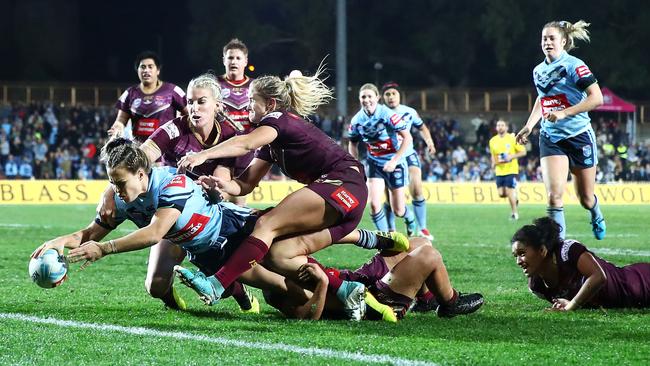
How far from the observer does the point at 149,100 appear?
11695 millimetres

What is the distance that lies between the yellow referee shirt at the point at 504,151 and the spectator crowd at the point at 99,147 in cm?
1250

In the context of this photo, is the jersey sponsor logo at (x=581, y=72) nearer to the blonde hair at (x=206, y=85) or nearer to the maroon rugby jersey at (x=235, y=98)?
the maroon rugby jersey at (x=235, y=98)

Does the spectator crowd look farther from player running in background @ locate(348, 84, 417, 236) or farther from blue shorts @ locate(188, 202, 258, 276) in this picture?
blue shorts @ locate(188, 202, 258, 276)

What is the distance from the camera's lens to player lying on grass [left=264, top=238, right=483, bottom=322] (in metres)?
6.52

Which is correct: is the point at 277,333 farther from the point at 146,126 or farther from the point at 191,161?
the point at 146,126

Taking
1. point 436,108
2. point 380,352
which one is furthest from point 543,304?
point 436,108

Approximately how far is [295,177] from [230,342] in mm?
1748

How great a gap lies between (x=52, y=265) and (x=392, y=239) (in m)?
2.30

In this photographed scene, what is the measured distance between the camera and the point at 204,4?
2132 inches

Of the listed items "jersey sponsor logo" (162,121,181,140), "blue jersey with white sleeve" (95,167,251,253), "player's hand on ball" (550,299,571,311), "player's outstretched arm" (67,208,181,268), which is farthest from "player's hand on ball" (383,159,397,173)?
"player's outstretched arm" (67,208,181,268)

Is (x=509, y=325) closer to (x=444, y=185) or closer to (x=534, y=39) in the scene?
(x=444, y=185)

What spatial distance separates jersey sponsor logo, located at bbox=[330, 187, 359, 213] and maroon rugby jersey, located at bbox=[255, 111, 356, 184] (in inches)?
8.8

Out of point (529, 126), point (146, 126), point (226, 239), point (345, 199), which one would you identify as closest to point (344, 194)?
point (345, 199)

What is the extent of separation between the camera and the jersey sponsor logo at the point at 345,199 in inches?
266
